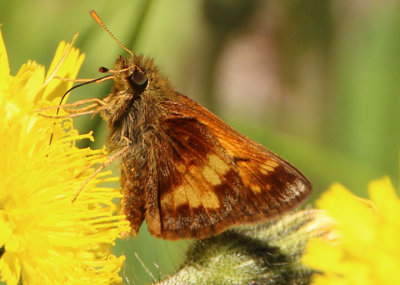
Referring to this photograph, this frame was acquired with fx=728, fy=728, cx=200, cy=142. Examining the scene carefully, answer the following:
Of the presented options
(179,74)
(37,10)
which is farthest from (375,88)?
(37,10)

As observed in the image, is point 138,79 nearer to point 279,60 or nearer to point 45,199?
point 45,199

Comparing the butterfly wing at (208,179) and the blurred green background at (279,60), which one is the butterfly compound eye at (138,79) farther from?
the blurred green background at (279,60)

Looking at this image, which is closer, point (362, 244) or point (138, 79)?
point (362, 244)

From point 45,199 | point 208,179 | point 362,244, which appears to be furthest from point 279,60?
point 362,244

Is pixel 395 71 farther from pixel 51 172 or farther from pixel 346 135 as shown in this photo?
pixel 51 172

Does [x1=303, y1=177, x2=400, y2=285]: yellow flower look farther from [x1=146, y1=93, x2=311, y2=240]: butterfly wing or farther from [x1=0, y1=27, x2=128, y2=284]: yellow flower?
[x1=0, y1=27, x2=128, y2=284]: yellow flower
